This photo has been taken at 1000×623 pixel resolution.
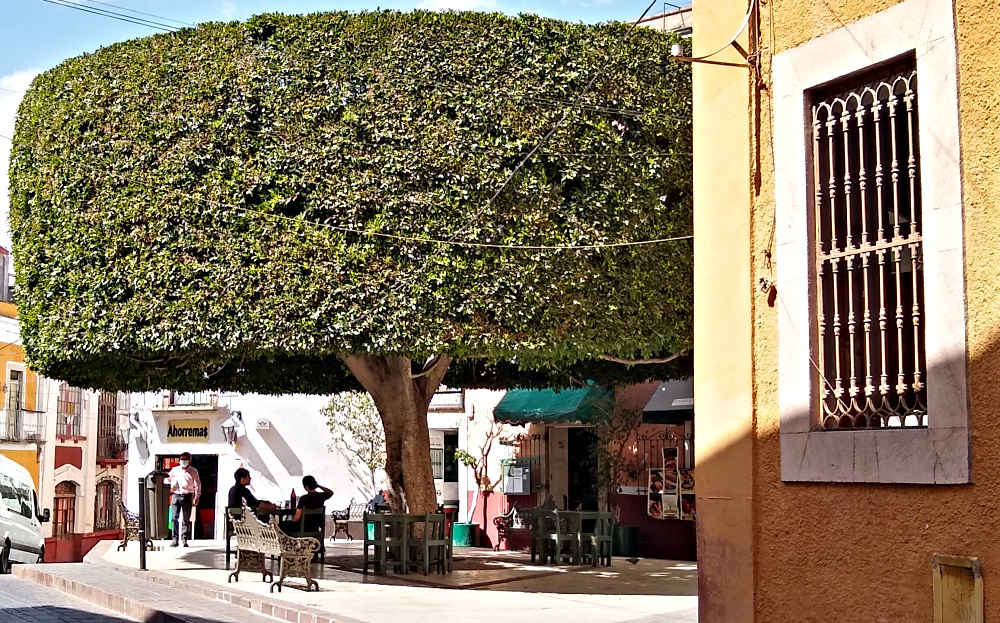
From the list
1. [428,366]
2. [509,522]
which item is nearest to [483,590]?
[428,366]

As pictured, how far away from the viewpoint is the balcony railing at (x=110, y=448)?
3991cm

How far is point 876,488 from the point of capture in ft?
21.2

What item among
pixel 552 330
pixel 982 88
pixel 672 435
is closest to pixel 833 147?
pixel 982 88

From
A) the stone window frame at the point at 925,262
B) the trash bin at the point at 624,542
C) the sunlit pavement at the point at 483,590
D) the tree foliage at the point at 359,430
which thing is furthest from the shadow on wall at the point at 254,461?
the stone window frame at the point at 925,262

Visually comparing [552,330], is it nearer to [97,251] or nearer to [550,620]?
[550,620]

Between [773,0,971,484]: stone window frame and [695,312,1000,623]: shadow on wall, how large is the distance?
0.05 meters

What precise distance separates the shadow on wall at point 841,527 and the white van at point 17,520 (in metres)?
16.4

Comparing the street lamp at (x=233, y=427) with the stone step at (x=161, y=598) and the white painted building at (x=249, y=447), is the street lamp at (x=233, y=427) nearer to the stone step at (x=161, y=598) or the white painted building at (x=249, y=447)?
the white painted building at (x=249, y=447)

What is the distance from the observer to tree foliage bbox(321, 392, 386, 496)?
2825 cm

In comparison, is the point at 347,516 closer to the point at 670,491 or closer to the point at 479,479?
the point at 479,479

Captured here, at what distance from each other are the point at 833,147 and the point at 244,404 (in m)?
25.7

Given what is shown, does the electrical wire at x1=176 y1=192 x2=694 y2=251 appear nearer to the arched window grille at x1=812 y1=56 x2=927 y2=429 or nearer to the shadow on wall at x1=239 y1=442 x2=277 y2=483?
the arched window grille at x1=812 y1=56 x2=927 y2=429

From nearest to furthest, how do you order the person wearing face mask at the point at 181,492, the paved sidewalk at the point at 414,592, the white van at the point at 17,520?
1. the paved sidewalk at the point at 414,592
2. the person wearing face mask at the point at 181,492
3. the white van at the point at 17,520

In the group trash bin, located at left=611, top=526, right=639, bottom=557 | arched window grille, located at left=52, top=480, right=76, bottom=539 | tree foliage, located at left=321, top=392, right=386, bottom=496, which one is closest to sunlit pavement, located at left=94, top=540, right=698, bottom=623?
trash bin, located at left=611, top=526, right=639, bottom=557
